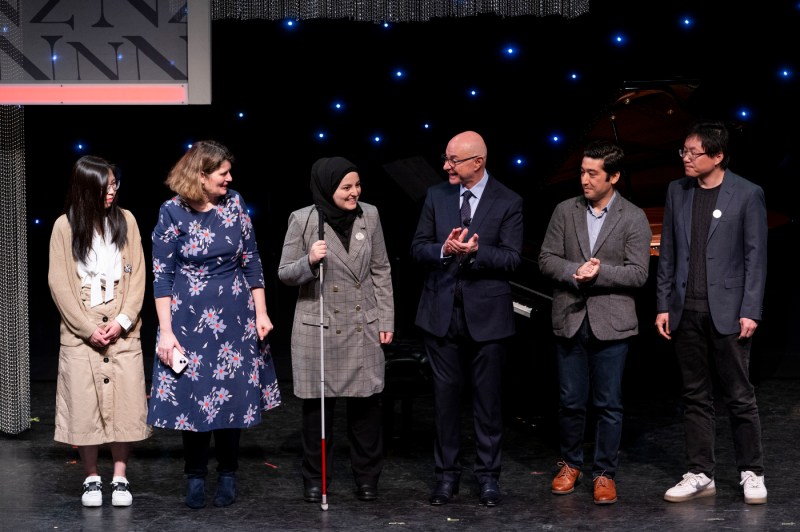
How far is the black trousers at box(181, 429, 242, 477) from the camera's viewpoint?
498 cm

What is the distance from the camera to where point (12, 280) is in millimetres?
6203

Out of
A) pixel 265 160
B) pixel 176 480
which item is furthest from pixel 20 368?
pixel 265 160

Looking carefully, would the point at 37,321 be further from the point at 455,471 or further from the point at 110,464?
the point at 455,471

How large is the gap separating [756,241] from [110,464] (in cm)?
322

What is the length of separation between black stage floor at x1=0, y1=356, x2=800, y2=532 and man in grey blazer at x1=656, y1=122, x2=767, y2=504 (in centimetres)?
25

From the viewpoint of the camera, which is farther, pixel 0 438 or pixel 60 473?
pixel 0 438

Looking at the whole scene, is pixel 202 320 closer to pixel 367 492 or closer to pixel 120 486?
pixel 120 486

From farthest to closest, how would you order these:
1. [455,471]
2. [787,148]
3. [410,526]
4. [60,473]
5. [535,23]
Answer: [535,23] → [787,148] → [60,473] → [455,471] → [410,526]

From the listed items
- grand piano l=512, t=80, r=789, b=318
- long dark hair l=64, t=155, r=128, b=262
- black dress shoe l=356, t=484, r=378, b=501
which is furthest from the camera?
grand piano l=512, t=80, r=789, b=318

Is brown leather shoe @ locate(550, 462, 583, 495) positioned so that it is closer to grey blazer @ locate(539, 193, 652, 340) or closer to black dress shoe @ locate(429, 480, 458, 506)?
black dress shoe @ locate(429, 480, 458, 506)

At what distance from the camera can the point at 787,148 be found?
6848mm

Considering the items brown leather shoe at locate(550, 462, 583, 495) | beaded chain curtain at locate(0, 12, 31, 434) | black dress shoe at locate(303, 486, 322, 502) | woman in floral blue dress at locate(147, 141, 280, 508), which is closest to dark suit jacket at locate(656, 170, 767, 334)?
brown leather shoe at locate(550, 462, 583, 495)

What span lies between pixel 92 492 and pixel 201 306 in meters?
0.96

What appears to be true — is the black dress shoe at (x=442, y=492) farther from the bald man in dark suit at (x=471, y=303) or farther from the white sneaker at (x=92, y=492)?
the white sneaker at (x=92, y=492)
